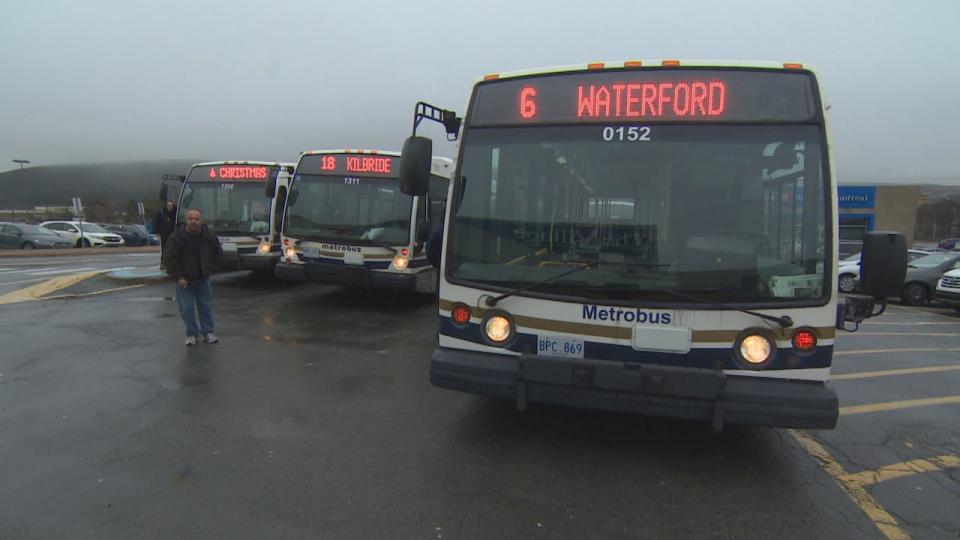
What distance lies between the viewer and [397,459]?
382 centimetres

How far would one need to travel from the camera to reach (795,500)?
3420 mm

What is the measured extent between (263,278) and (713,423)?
1286 cm

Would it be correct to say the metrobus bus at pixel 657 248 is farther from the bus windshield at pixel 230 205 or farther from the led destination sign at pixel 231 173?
the led destination sign at pixel 231 173

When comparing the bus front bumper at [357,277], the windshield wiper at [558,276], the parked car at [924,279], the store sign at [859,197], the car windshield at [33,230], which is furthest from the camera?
the store sign at [859,197]

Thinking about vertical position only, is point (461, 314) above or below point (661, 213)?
below

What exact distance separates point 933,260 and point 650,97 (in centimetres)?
1656

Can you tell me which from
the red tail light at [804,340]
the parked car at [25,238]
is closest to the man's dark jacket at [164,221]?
the red tail light at [804,340]

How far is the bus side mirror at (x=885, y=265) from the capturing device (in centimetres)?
361

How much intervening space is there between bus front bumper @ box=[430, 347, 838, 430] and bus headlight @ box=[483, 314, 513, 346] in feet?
0.42

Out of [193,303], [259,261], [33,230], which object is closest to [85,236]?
[33,230]

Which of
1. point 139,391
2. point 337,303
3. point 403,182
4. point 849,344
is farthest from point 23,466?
point 849,344

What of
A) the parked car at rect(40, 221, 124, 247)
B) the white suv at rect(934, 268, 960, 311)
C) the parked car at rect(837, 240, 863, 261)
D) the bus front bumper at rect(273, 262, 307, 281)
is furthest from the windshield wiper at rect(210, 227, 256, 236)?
the parked car at rect(40, 221, 124, 247)

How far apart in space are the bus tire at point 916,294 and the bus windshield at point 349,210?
46.7ft

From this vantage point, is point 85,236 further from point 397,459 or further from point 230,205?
point 397,459
